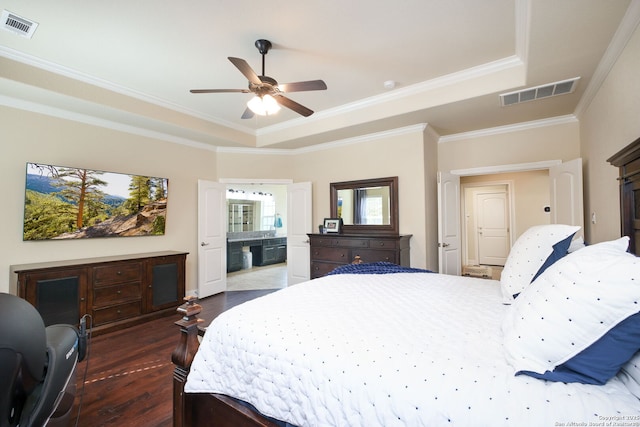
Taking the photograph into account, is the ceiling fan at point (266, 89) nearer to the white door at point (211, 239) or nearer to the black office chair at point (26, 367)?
the black office chair at point (26, 367)

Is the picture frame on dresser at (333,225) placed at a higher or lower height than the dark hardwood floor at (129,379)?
higher

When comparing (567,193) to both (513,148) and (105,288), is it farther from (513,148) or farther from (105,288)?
(105,288)

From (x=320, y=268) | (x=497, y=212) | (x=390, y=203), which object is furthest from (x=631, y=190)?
(x=497, y=212)

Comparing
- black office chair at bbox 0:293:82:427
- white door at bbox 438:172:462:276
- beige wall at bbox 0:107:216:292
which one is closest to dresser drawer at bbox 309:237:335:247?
white door at bbox 438:172:462:276

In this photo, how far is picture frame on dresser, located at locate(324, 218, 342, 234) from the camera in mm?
4547

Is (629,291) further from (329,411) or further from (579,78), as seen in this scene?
(579,78)

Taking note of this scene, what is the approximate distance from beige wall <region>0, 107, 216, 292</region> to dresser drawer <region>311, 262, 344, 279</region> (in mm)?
1957

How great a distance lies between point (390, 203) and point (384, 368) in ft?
11.4

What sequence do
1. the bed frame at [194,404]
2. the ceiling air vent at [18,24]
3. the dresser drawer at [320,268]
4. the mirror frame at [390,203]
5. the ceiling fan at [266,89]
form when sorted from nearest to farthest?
the bed frame at [194,404]
the ceiling air vent at [18,24]
the ceiling fan at [266,89]
the mirror frame at [390,203]
the dresser drawer at [320,268]

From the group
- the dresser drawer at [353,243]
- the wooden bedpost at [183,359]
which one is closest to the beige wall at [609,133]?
the dresser drawer at [353,243]

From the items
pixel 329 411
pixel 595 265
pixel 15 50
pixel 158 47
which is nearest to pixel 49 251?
pixel 15 50

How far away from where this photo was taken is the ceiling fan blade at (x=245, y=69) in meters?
2.01

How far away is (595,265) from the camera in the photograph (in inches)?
34.1

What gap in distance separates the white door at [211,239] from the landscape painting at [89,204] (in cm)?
57
